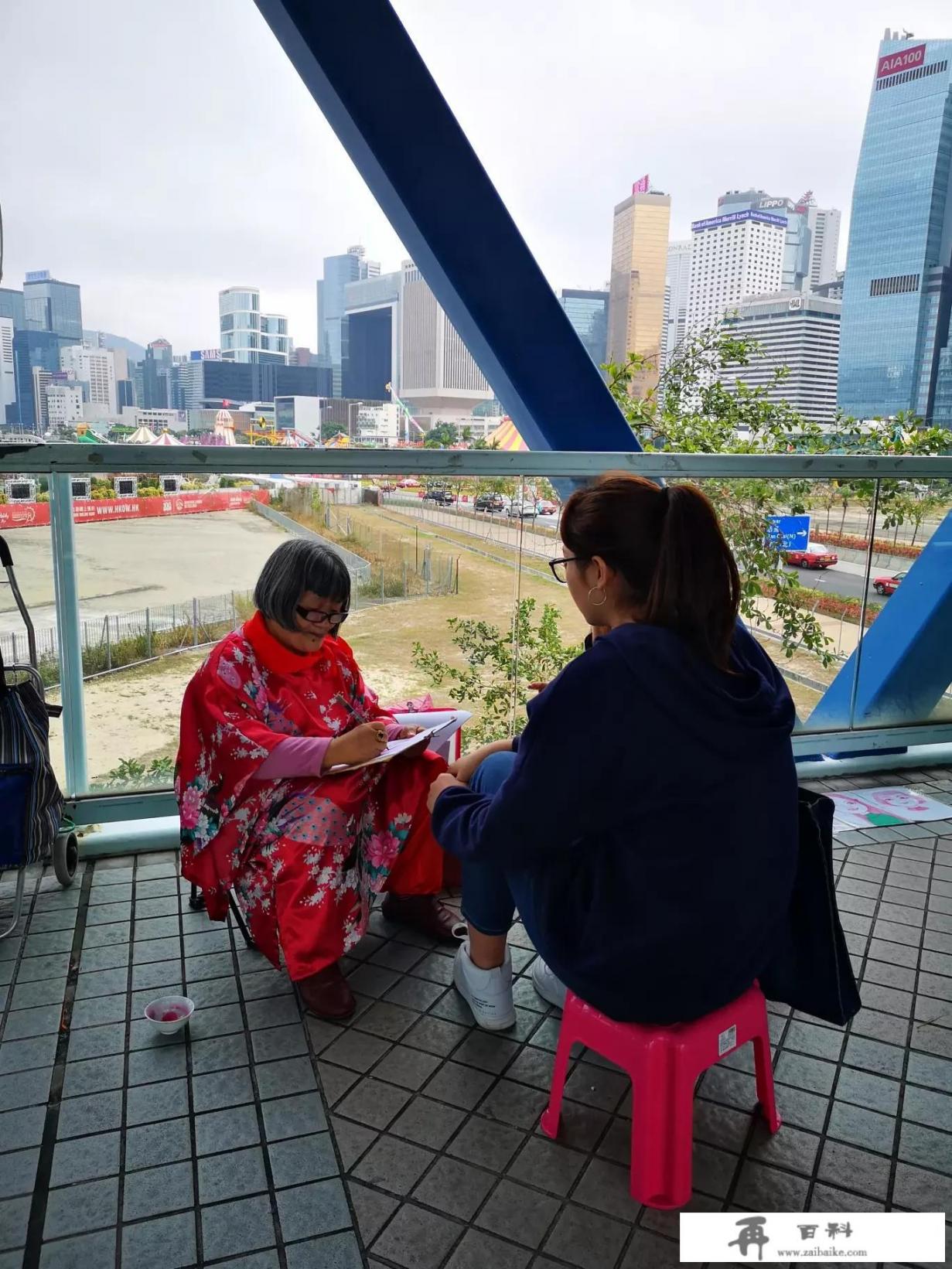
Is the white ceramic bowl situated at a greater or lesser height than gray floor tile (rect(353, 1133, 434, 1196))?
greater

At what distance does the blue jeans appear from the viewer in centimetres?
184

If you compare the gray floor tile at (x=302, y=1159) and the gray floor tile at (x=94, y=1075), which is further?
the gray floor tile at (x=94, y=1075)

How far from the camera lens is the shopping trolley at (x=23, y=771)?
222 cm

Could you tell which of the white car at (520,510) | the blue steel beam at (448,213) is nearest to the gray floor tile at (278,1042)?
the white car at (520,510)

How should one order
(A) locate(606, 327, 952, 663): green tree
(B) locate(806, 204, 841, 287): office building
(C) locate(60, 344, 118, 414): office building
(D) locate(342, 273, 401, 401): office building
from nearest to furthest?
(A) locate(606, 327, 952, 663): green tree
(B) locate(806, 204, 841, 287): office building
(C) locate(60, 344, 118, 414): office building
(D) locate(342, 273, 401, 401): office building

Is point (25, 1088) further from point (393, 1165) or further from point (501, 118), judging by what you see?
point (501, 118)

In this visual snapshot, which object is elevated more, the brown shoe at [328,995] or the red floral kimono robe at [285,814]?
the red floral kimono robe at [285,814]

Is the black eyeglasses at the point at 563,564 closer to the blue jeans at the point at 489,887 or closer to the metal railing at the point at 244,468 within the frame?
the blue jeans at the point at 489,887

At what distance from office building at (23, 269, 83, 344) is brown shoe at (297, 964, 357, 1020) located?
607 inches

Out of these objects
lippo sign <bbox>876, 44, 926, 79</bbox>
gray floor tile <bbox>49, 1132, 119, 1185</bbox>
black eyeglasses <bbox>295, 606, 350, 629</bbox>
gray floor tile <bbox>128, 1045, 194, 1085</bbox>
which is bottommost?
gray floor tile <bbox>128, 1045, 194, 1085</bbox>

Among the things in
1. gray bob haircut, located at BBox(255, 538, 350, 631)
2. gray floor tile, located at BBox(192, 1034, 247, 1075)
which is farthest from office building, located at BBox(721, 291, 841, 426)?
gray floor tile, located at BBox(192, 1034, 247, 1075)

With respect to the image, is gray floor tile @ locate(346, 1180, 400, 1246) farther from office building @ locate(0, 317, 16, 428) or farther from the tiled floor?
office building @ locate(0, 317, 16, 428)

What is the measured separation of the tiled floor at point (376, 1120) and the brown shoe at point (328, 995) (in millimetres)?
39

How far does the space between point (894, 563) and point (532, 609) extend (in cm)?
166
